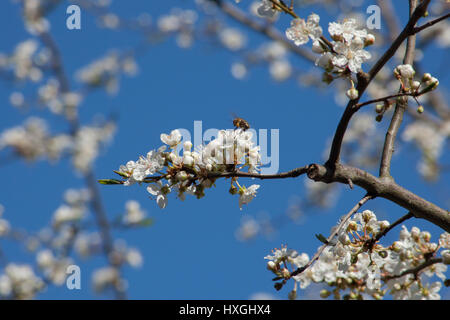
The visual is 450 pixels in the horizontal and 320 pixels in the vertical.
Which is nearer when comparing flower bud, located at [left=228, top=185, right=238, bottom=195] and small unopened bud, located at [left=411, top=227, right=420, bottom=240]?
flower bud, located at [left=228, top=185, right=238, bottom=195]

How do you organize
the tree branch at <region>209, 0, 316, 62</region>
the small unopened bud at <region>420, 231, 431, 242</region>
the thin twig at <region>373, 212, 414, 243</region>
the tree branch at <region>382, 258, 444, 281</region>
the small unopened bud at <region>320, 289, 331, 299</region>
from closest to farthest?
the thin twig at <region>373, 212, 414, 243</region>
the tree branch at <region>382, 258, 444, 281</region>
the small unopened bud at <region>420, 231, 431, 242</region>
the small unopened bud at <region>320, 289, 331, 299</region>
the tree branch at <region>209, 0, 316, 62</region>

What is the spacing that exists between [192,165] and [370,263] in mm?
863

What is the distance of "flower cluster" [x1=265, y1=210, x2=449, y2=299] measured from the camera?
2.00m

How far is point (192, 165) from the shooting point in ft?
6.08

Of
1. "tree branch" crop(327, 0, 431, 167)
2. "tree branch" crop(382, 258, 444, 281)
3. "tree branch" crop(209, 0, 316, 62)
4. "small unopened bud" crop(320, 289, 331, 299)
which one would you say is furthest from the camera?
"tree branch" crop(209, 0, 316, 62)

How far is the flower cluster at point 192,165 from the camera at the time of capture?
185 cm

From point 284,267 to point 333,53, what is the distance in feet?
2.98

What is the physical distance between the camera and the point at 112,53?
27.3 feet

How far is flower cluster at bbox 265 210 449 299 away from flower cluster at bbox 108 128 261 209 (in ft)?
1.38

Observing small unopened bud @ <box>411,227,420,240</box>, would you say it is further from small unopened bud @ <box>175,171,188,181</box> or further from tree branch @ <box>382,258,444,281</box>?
small unopened bud @ <box>175,171,188,181</box>

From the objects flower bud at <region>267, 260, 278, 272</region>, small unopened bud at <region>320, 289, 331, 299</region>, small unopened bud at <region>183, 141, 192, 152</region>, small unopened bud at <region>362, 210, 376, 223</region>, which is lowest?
small unopened bud at <region>320, 289, 331, 299</region>

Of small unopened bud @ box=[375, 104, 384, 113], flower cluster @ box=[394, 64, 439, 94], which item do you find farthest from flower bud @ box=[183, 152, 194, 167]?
flower cluster @ box=[394, 64, 439, 94]

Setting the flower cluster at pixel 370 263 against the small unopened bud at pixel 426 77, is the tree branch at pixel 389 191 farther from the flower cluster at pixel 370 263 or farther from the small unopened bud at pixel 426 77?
the small unopened bud at pixel 426 77
